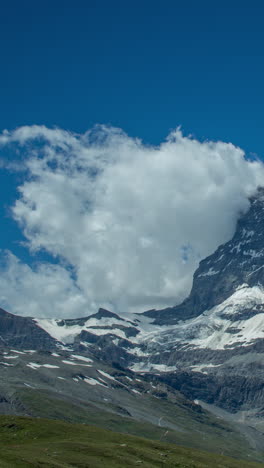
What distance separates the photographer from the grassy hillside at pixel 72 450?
305ft

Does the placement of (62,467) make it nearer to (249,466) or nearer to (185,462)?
(185,462)

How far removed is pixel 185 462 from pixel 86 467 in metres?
26.1

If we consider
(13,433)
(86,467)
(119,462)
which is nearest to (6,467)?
(86,467)

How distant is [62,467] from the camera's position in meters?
87.4

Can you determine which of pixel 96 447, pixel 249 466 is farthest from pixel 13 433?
pixel 249 466

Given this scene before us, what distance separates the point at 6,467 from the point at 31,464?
5.60 meters

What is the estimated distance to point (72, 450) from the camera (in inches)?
4316

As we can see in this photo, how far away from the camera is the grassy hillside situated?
9284 cm

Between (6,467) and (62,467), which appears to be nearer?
(6,467)

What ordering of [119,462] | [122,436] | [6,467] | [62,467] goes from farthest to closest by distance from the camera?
[122,436] < [119,462] < [62,467] < [6,467]

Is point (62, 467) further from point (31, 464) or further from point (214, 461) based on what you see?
point (214, 461)

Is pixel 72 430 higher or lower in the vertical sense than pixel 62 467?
higher

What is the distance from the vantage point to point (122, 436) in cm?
15012

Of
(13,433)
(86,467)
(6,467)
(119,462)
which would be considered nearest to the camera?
(6,467)
